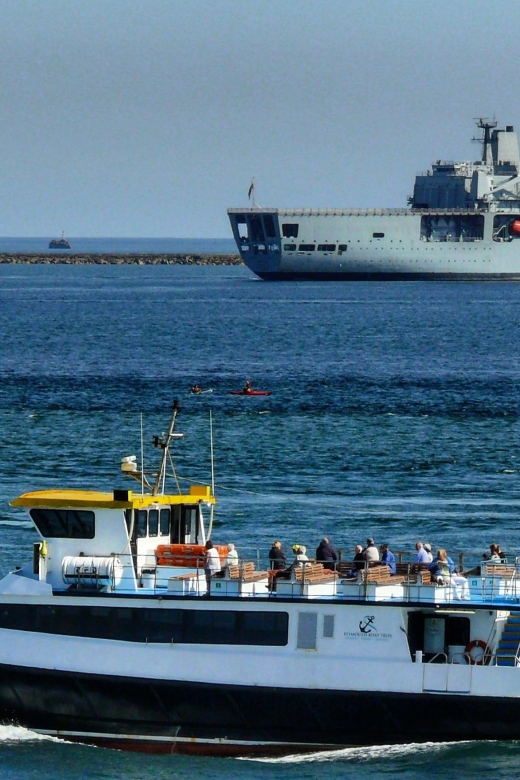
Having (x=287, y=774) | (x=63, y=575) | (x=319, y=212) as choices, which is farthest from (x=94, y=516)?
(x=319, y=212)

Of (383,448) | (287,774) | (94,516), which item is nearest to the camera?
(287,774)

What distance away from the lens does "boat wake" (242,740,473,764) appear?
90.0ft

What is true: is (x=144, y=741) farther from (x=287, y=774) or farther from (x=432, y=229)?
(x=432, y=229)

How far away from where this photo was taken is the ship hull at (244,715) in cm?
2750

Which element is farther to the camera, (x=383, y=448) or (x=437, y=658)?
(x=383, y=448)

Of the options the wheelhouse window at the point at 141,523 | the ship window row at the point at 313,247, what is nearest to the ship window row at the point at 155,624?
the wheelhouse window at the point at 141,523

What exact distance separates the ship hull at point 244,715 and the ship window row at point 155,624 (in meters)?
0.71

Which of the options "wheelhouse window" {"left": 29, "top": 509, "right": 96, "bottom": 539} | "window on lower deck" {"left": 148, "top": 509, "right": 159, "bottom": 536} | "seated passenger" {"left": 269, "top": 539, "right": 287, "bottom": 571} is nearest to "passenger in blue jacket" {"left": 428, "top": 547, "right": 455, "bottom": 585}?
"seated passenger" {"left": 269, "top": 539, "right": 287, "bottom": 571}

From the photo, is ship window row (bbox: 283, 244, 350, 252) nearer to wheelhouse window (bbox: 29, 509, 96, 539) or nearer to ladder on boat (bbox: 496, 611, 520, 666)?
Result: wheelhouse window (bbox: 29, 509, 96, 539)

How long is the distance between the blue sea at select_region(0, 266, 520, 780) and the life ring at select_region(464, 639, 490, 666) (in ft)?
4.65

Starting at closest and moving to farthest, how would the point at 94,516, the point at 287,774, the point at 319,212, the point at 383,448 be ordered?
the point at 287,774 → the point at 94,516 → the point at 383,448 → the point at 319,212

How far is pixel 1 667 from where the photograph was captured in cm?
2814

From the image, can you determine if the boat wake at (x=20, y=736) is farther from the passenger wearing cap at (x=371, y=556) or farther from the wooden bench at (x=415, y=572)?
the wooden bench at (x=415, y=572)

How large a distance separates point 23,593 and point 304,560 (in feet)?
15.4
